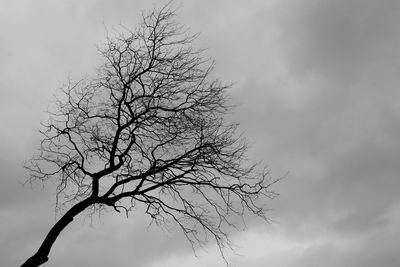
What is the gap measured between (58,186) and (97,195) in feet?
4.26

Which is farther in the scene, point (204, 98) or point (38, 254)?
point (204, 98)

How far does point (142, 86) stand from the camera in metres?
19.0

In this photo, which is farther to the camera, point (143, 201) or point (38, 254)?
point (143, 201)

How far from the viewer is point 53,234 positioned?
17828mm

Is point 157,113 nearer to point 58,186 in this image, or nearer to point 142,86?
point 142,86

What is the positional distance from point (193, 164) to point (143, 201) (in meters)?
1.59

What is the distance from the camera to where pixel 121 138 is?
1903cm

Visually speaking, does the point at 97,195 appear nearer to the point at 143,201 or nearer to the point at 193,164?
the point at 143,201

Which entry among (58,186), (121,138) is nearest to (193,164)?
(121,138)

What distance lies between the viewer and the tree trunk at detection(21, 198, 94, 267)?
1762cm

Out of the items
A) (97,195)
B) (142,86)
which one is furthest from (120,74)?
(97,195)

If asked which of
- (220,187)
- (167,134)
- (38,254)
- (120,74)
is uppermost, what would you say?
(120,74)

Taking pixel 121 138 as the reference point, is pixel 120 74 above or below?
above

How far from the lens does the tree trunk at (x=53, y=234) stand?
17.6 metres
